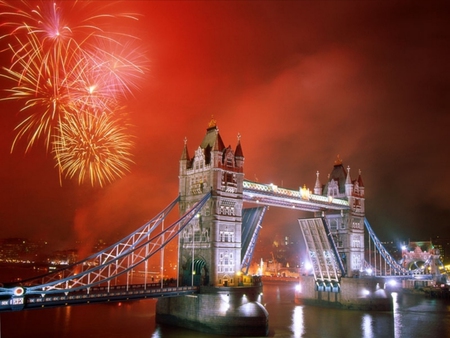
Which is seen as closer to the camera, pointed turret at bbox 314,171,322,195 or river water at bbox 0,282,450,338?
river water at bbox 0,282,450,338

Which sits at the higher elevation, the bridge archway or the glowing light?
the bridge archway

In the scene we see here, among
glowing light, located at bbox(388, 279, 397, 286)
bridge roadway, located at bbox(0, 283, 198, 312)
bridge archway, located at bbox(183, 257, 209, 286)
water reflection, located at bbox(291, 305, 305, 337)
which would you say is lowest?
water reflection, located at bbox(291, 305, 305, 337)

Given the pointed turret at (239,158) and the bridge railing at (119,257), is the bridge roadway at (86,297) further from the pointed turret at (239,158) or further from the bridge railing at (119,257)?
the pointed turret at (239,158)

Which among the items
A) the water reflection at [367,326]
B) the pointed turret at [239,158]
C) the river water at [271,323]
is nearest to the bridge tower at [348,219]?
the river water at [271,323]

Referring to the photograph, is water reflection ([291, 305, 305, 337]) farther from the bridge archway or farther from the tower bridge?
the bridge archway

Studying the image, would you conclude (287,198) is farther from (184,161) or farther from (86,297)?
(86,297)

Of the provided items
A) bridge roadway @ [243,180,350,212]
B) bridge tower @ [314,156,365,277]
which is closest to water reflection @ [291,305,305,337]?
bridge tower @ [314,156,365,277]

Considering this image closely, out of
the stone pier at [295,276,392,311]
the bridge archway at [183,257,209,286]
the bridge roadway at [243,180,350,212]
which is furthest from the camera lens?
the stone pier at [295,276,392,311]

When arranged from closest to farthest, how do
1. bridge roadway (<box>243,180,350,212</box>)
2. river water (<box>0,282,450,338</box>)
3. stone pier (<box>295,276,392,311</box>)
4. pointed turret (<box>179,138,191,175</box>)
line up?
1. river water (<box>0,282,450,338</box>)
2. pointed turret (<box>179,138,191,175</box>)
3. bridge roadway (<box>243,180,350,212</box>)
4. stone pier (<box>295,276,392,311</box>)
